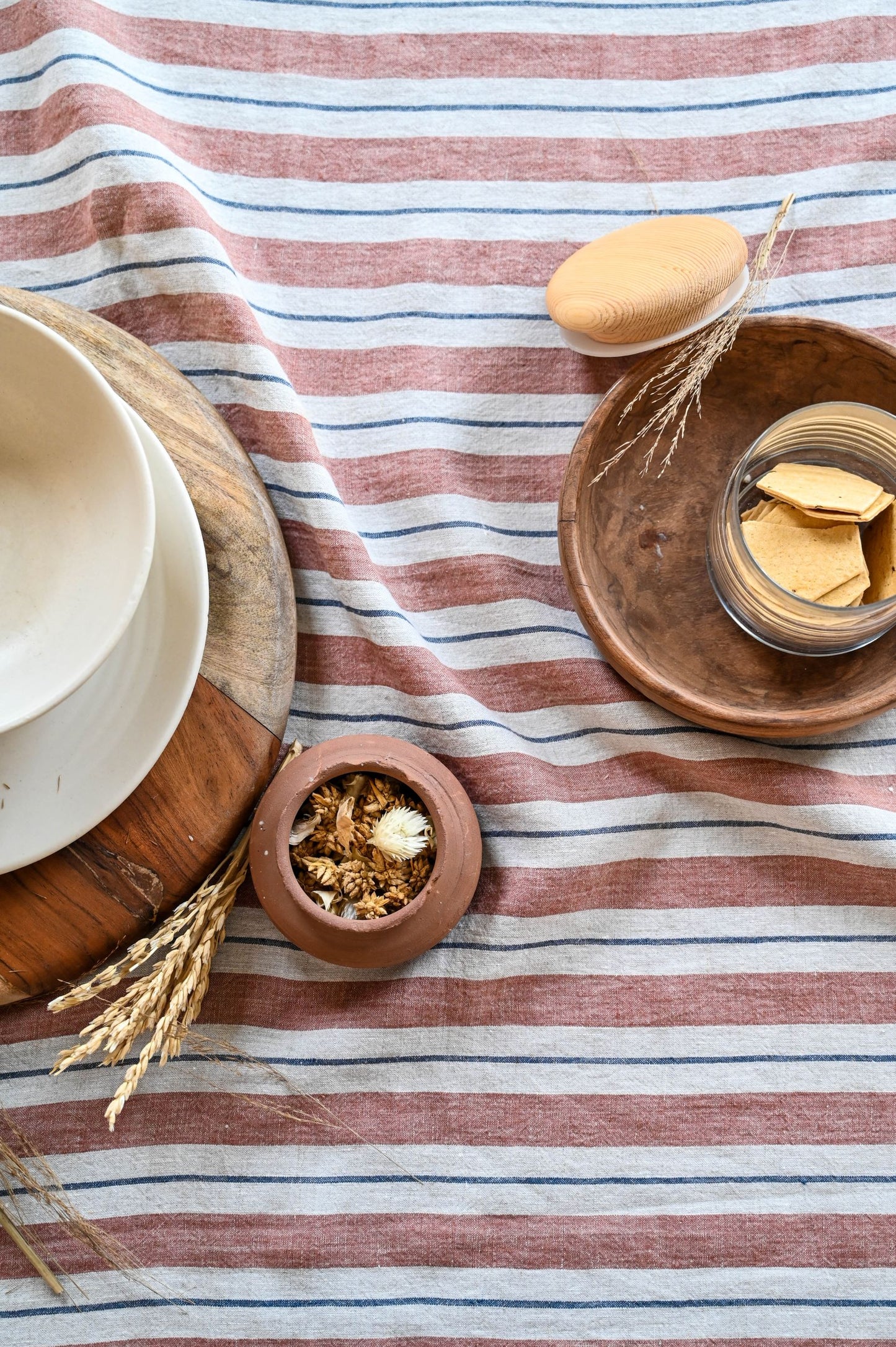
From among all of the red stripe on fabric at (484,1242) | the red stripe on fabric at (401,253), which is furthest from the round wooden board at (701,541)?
the red stripe on fabric at (484,1242)

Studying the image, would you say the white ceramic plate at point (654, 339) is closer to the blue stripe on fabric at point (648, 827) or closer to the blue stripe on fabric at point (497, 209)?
the blue stripe on fabric at point (497, 209)

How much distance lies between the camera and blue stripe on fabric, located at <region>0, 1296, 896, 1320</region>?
874 mm

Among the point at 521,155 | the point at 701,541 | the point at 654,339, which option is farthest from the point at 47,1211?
the point at 521,155

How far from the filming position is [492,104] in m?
0.97

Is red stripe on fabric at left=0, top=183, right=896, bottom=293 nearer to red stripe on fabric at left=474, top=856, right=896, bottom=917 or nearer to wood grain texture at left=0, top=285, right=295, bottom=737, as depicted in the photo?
wood grain texture at left=0, top=285, right=295, bottom=737

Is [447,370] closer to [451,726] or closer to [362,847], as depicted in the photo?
[451,726]

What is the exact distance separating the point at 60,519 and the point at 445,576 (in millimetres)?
380

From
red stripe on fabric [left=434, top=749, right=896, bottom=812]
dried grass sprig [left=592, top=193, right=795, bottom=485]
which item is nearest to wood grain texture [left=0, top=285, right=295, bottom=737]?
red stripe on fabric [left=434, top=749, right=896, bottom=812]

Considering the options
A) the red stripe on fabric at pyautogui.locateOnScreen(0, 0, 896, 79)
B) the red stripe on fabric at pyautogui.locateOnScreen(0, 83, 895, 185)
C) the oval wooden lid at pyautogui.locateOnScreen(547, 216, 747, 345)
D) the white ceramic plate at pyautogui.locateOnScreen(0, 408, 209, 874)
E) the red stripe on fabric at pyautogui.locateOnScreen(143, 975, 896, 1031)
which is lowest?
the red stripe on fabric at pyautogui.locateOnScreen(143, 975, 896, 1031)

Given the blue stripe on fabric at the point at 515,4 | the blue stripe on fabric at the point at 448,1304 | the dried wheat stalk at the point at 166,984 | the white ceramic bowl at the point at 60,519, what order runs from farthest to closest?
the blue stripe on fabric at the point at 515,4 → the blue stripe on fabric at the point at 448,1304 → the dried wheat stalk at the point at 166,984 → the white ceramic bowl at the point at 60,519

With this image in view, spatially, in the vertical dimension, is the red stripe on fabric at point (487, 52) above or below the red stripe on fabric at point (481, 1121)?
above

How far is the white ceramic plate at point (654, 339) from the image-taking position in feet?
2.82

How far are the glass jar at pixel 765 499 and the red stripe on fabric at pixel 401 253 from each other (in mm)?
196

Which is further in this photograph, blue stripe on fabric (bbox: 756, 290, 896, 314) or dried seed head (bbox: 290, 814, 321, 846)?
blue stripe on fabric (bbox: 756, 290, 896, 314)
